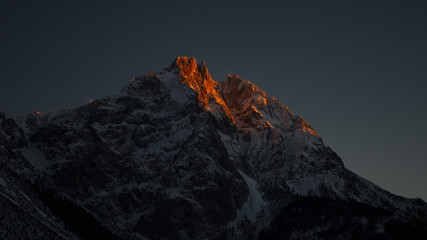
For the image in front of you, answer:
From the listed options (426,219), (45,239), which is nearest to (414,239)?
(426,219)

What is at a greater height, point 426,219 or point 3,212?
point 426,219

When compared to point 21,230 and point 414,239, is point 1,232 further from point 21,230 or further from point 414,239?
point 414,239

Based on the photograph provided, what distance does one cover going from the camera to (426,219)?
163 m

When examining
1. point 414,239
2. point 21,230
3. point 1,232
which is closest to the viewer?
point 414,239

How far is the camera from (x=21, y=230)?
188000 mm

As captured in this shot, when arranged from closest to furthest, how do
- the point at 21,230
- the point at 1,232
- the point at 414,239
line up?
the point at 414,239 < the point at 1,232 < the point at 21,230

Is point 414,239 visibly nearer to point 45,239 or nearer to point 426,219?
point 426,219

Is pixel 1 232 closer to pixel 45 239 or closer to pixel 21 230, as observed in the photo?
pixel 21 230

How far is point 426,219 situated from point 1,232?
13649 cm

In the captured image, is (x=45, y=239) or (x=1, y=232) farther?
(x=45, y=239)

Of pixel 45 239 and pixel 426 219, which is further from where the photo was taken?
pixel 45 239

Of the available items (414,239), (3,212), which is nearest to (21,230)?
(3,212)

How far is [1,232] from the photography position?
172250 millimetres

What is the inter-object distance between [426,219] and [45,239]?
136 meters
